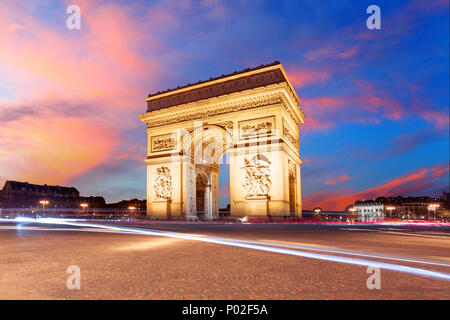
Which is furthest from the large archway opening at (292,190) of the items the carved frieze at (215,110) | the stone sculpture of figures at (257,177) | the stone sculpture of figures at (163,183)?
the stone sculpture of figures at (163,183)

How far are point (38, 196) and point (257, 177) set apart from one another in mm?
84275

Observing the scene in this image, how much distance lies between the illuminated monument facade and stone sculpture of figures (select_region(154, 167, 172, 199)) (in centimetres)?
8

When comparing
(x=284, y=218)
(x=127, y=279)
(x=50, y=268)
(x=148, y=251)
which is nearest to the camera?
(x=127, y=279)

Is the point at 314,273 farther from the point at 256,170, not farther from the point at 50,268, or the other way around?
the point at 256,170

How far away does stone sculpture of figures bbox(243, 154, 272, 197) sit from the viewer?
21.3m

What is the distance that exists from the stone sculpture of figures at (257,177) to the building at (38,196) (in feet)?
253

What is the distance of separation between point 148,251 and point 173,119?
21238 mm

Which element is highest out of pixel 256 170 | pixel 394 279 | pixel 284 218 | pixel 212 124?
pixel 212 124

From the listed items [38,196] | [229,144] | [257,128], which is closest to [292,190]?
[257,128]

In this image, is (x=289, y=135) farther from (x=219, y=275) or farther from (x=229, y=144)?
(x=219, y=275)

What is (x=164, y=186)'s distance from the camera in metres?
25.8

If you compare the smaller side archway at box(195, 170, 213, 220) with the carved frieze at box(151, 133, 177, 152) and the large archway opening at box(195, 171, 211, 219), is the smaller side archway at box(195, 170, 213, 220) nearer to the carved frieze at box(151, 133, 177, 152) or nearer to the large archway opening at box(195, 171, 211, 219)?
the large archway opening at box(195, 171, 211, 219)

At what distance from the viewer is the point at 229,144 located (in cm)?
2405
